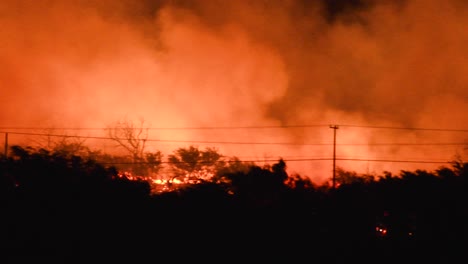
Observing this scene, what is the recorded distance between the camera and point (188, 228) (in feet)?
56.4

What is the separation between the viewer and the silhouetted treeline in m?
15.9

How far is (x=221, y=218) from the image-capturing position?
704 inches

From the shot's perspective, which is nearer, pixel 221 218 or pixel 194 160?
pixel 221 218

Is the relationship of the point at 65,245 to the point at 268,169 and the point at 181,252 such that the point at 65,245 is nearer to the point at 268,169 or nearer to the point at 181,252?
the point at 181,252

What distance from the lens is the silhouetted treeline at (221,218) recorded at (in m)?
15.9

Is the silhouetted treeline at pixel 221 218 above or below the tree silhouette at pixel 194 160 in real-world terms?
below

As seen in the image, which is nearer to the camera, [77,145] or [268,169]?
[268,169]

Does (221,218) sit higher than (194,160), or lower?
lower

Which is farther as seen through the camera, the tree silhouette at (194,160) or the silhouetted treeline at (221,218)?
the tree silhouette at (194,160)

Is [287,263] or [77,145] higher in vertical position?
[77,145]

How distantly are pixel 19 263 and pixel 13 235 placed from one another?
1373 millimetres

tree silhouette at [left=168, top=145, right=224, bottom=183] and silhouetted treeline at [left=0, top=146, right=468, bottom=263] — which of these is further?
tree silhouette at [left=168, top=145, right=224, bottom=183]

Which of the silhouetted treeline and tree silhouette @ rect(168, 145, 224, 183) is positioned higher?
tree silhouette @ rect(168, 145, 224, 183)

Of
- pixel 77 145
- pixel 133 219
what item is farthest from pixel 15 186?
pixel 77 145
